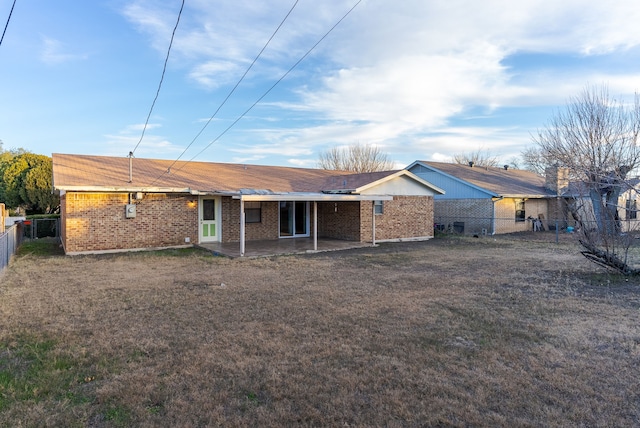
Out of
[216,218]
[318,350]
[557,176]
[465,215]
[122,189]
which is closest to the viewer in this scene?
[318,350]

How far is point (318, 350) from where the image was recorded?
4.69 metres

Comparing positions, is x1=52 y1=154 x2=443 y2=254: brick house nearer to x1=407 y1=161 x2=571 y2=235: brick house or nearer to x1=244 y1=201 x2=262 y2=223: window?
x1=244 y1=201 x2=262 y2=223: window

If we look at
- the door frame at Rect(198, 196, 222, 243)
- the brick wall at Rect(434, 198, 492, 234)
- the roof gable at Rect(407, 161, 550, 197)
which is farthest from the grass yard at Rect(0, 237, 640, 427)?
the roof gable at Rect(407, 161, 550, 197)

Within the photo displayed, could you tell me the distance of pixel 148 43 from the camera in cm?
927

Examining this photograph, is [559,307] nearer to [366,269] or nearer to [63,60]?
[366,269]

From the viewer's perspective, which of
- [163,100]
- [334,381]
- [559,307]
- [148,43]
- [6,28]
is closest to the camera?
[334,381]

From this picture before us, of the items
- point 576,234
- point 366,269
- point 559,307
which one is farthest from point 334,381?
point 576,234

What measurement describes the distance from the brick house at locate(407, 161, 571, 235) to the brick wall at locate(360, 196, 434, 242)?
165 inches

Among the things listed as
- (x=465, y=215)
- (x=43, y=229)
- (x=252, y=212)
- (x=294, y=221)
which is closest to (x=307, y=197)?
(x=252, y=212)

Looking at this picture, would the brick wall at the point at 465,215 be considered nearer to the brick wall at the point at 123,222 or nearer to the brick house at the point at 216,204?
the brick house at the point at 216,204

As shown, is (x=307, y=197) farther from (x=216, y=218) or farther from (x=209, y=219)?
(x=209, y=219)

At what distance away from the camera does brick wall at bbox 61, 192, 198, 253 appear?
1300 cm

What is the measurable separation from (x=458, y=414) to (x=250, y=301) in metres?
4.46

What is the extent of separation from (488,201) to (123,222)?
58.6 feet
